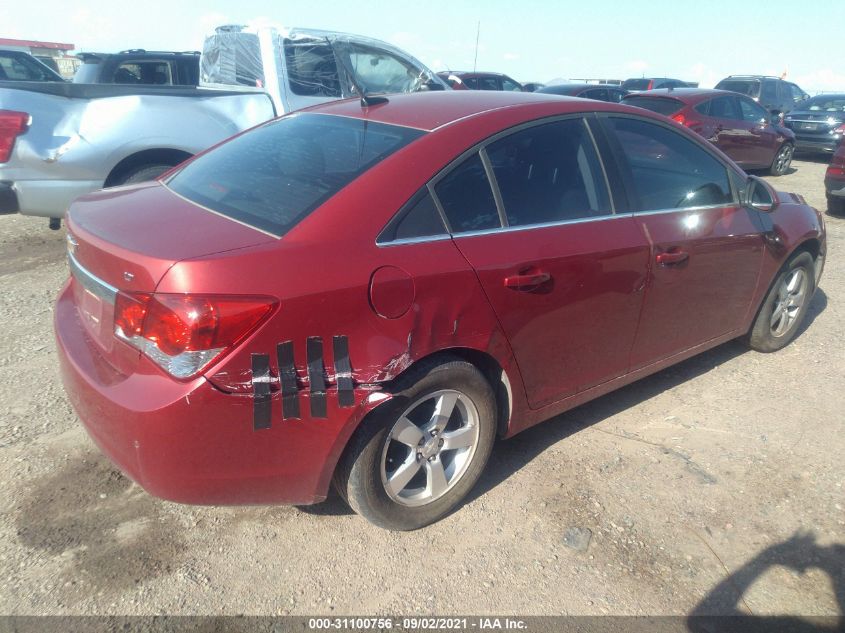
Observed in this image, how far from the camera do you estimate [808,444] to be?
140 inches

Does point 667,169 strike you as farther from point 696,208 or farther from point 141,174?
point 141,174

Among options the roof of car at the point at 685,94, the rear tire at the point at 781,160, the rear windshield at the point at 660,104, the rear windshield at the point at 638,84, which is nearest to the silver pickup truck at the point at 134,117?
the rear windshield at the point at 660,104

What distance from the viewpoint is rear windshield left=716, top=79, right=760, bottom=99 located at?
53.9 feet

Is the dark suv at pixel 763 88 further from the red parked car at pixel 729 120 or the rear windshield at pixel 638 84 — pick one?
the rear windshield at pixel 638 84

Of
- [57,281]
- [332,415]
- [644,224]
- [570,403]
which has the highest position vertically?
[644,224]

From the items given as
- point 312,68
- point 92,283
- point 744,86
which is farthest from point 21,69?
point 744,86

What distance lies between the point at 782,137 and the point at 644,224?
1055cm

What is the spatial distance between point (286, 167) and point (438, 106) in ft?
2.46

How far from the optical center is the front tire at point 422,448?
2.50 metres

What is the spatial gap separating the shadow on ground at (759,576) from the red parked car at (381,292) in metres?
0.99

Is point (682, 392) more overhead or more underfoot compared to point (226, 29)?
more underfoot

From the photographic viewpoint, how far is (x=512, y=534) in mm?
2820

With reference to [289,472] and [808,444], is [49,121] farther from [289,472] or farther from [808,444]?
[808,444]

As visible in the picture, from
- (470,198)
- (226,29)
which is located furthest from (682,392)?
(226,29)
